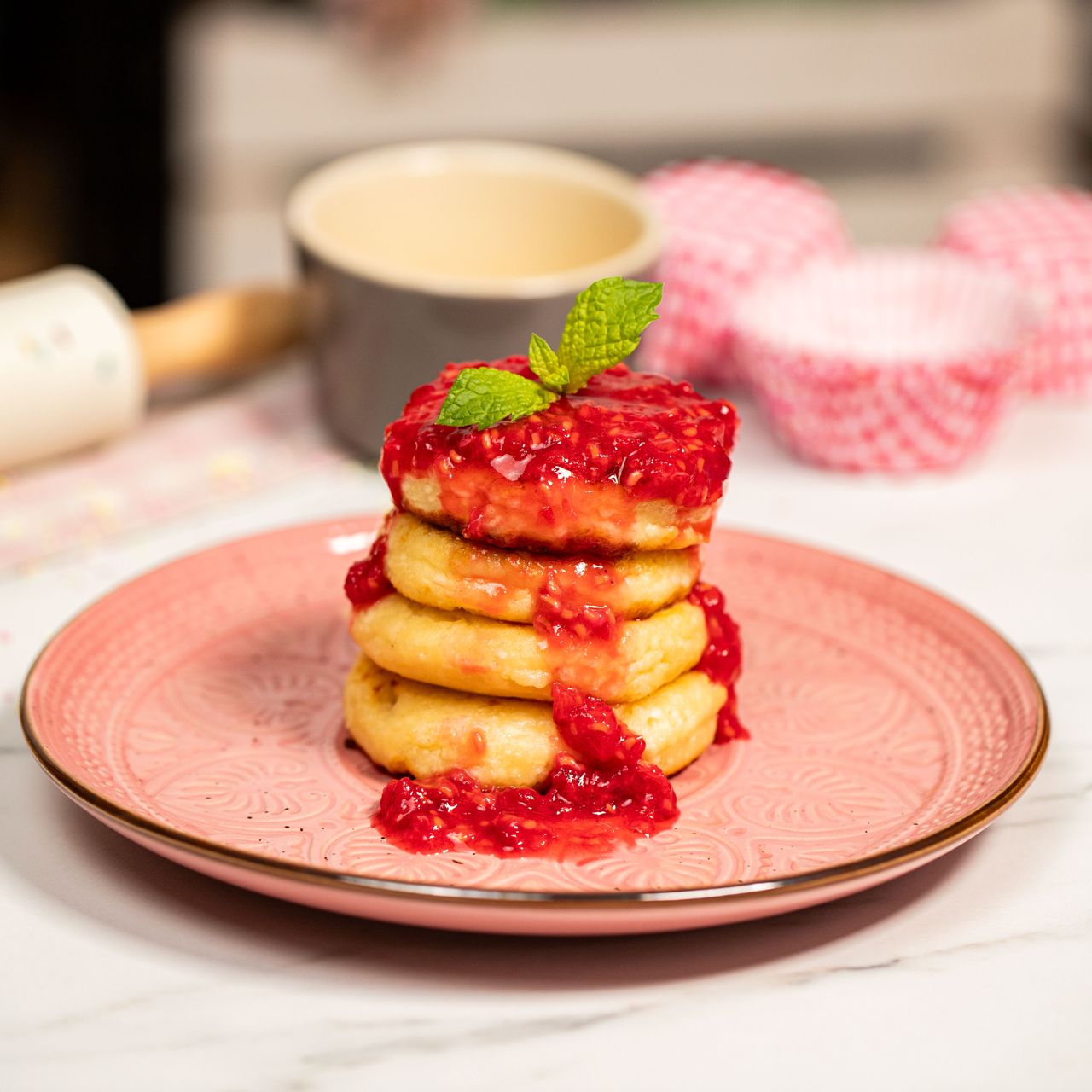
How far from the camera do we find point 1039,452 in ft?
11.1

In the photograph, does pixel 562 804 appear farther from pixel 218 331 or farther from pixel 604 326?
pixel 218 331

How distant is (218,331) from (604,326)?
1.59 metres

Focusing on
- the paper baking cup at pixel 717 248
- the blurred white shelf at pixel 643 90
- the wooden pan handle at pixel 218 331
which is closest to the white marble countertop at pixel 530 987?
the wooden pan handle at pixel 218 331

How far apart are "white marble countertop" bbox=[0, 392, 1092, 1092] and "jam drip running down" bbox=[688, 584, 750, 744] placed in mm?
322

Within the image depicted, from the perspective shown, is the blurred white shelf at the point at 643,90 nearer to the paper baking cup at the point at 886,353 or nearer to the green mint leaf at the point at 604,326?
the paper baking cup at the point at 886,353

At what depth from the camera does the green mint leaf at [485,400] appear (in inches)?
72.5

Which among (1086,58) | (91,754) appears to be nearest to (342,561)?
(91,754)

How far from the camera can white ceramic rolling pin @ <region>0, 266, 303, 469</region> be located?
2.92 m

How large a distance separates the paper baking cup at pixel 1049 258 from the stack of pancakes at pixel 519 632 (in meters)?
1.69

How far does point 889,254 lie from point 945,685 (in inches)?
62.4

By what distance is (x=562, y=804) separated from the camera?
1886mm

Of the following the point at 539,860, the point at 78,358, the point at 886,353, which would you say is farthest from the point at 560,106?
the point at 539,860

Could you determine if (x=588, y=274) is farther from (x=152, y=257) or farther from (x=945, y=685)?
(x=152, y=257)

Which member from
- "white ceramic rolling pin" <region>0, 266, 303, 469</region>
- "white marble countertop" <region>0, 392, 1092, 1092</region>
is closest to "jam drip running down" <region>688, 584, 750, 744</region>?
"white marble countertop" <region>0, 392, 1092, 1092</region>
